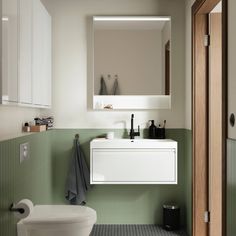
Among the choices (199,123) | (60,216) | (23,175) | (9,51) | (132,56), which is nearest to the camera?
(9,51)

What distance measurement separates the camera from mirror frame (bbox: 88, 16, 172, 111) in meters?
3.74

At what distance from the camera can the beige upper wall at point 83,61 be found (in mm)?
3744

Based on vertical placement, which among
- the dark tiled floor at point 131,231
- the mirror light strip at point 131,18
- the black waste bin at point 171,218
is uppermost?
the mirror light strip at point 131,18

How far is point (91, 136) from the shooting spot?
376 cm

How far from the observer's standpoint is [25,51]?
2568 millimetres

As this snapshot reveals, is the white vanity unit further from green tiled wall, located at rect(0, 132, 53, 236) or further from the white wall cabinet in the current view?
the white wall cabinet

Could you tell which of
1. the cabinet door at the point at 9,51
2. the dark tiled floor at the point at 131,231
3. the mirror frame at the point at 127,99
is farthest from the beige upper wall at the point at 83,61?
the cabinet door at the point at 9,51

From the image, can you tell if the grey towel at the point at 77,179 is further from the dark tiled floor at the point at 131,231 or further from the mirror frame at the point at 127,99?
the mirror frame at the point at 127,99

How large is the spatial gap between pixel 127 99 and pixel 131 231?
1324 millimetres

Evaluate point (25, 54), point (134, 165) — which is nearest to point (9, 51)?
point (25, 54)

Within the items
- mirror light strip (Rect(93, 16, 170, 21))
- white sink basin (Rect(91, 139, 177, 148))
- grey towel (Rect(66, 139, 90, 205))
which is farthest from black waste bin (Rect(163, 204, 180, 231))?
mirror light strip (Rect(93, 16, 170, 21))

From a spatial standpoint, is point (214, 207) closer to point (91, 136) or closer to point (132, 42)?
point (91, 136)

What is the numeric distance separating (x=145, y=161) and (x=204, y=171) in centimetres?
54

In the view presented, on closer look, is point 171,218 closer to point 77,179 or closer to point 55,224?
point 77,179
